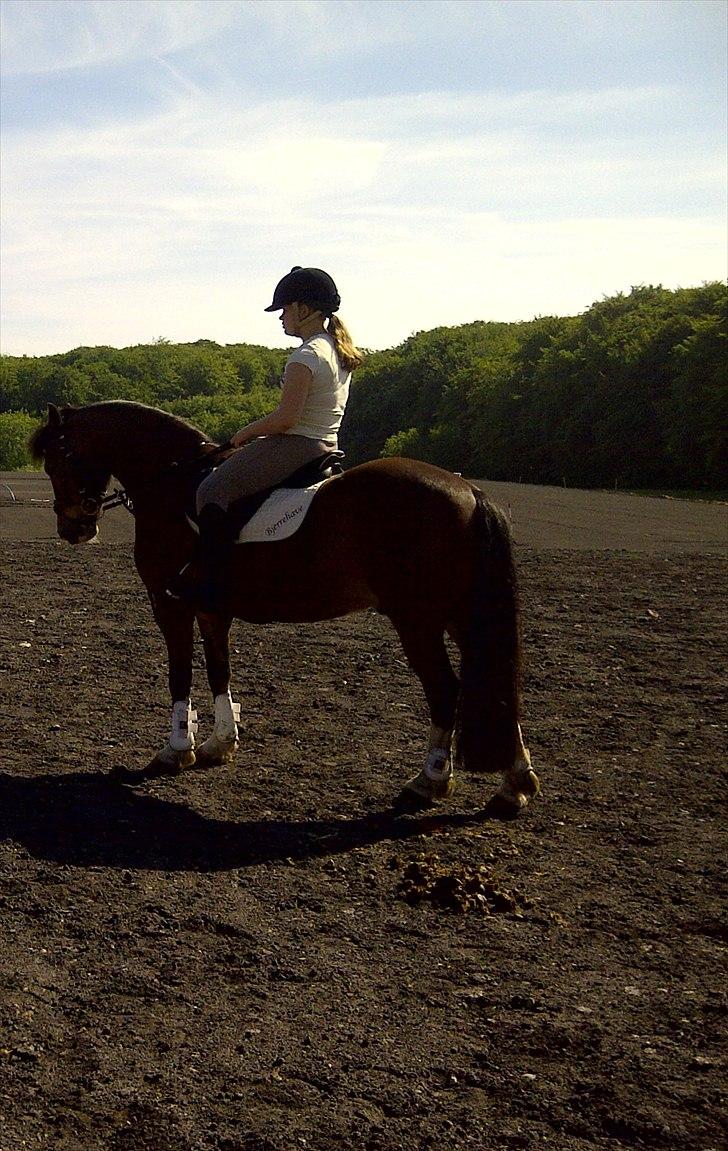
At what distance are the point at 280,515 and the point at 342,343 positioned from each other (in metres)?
0.99

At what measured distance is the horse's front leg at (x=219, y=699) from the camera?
7.28 metres

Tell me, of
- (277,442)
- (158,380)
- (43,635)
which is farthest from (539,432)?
(277,442)

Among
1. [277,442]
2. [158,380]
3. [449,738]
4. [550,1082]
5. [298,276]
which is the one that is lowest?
[550,1082]

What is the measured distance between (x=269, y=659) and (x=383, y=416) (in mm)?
71278

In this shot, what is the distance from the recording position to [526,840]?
6102 millimetres

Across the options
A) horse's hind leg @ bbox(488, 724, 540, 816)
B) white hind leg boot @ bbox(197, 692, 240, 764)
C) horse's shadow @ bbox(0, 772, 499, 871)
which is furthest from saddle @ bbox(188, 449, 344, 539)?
horse's hind leg @ bbox(488, 724, 540, 816)

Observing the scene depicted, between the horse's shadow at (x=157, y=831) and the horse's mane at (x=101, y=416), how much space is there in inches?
82.7

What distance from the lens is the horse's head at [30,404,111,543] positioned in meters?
7.42

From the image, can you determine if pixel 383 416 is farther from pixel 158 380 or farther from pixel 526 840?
pixel 526 840

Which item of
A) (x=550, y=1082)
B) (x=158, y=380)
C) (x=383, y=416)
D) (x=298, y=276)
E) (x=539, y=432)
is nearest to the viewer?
(x=550, y=1082)

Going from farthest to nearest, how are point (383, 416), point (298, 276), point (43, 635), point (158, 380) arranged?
point (383, 416)
point (158, 380)
point (43, 635)
point (298, 276)

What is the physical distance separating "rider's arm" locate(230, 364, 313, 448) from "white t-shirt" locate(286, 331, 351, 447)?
44 mm

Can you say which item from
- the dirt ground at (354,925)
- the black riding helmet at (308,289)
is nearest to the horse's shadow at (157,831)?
the dirt ground at (354,925)

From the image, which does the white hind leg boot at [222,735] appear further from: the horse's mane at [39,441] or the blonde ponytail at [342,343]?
the blonde ponytail at [342,343]
